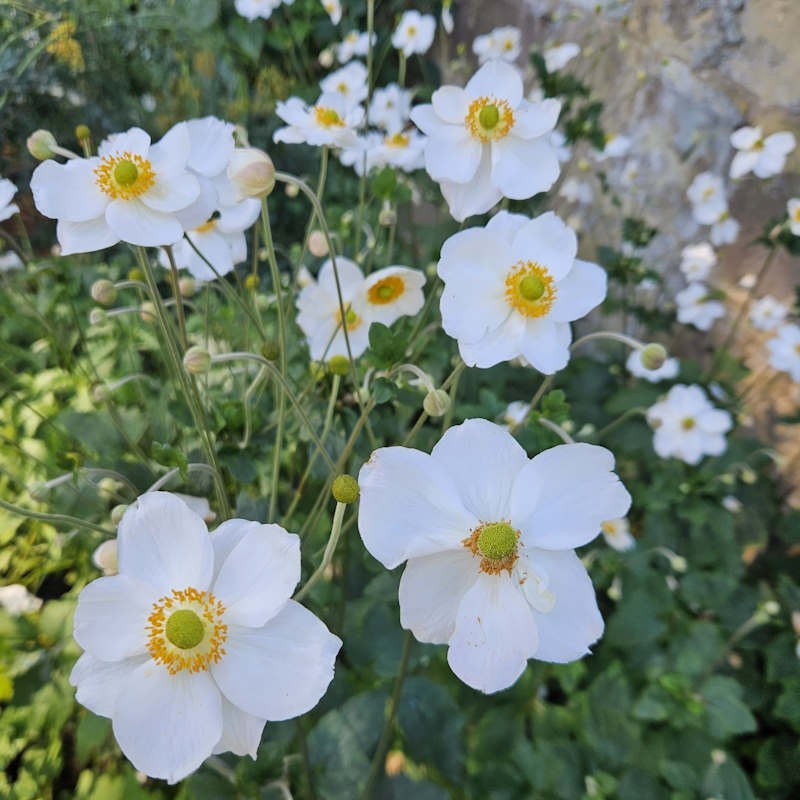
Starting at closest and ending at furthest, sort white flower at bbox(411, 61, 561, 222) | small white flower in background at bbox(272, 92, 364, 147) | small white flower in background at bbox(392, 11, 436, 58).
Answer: white flower at bbox(411, 61, 561, 222)
small white flower in background at bbox(272, 92, 364, 147)
small white flower in background at bbox(392, 11, 436, 58)

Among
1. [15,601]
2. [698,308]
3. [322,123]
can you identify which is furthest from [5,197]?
[698,308]

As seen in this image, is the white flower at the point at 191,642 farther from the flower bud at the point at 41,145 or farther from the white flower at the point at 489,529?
the flower bud at the point at 41,145

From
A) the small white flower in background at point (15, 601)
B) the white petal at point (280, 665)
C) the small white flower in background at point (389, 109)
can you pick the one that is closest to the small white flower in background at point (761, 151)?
the small white flower in background at point (389, 109)

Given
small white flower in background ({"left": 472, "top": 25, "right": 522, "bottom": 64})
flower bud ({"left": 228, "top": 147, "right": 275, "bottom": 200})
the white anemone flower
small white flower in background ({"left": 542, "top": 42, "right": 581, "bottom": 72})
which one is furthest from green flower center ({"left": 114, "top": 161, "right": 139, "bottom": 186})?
small white flower in background ({"left": 472, "top": 25, "right": 522, "bottom": 64})

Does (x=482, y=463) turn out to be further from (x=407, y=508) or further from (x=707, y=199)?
(x=707, y=199)

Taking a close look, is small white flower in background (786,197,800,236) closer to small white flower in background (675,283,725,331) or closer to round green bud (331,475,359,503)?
small white flower in background (675,283,725,331)

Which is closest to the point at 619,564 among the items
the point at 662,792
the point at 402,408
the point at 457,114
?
the point at 662,792
